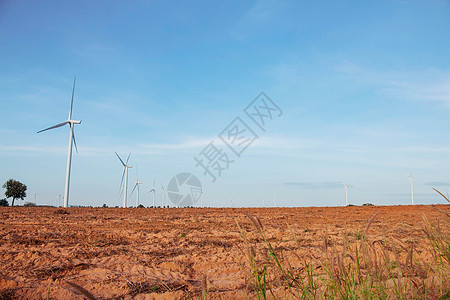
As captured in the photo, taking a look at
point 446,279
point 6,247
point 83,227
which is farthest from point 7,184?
point 446,279

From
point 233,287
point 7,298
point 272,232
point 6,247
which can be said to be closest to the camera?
point 7,298

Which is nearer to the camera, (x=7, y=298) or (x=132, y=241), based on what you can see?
(x=7, y=298)

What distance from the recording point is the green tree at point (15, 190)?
193ft

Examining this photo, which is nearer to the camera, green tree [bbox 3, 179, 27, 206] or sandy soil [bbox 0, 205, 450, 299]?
sandy soil [bbox 0, 205, 450, 299]

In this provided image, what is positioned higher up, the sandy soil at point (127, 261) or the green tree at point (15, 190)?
the green tree at point (15, 190)

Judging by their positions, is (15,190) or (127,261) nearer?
(127,261)

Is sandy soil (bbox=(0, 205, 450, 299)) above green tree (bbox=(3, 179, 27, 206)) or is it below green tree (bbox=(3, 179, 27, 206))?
below

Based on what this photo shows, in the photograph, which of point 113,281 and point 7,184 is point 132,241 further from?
point 7,184

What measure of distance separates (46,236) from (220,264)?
6170mm

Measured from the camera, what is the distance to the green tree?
58.7 m

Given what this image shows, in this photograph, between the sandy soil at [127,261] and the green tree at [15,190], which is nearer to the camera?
the sandy soil at [127,261]

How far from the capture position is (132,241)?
10.8m

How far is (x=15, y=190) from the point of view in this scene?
194 ft

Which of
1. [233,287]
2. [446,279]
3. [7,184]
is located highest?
[7,184]
